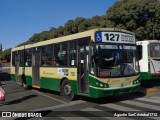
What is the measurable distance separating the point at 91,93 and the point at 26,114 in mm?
2630

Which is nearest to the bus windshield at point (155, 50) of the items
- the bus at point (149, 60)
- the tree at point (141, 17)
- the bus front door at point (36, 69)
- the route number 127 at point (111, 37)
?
the bus at point (149, 60)

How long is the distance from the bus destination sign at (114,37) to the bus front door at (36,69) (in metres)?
6.10

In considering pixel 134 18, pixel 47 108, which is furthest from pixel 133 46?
pixel 134 18

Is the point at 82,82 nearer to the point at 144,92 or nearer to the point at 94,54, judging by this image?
the point at 94,54

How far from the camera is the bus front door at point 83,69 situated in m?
12.4

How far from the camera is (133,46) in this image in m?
13.3

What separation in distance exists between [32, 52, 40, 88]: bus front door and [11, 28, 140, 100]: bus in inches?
68.3

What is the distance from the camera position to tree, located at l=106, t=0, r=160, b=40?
103ft

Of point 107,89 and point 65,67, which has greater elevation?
point 65,67

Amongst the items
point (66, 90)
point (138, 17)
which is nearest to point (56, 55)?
point (66, 90)

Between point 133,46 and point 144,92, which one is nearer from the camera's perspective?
point 133,46

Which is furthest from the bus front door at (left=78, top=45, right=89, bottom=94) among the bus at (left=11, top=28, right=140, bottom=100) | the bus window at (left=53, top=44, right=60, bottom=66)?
the bus window at (left=53, top=44, right=60, bottom=66)

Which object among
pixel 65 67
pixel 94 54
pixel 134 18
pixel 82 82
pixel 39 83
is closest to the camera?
pixel 94 54

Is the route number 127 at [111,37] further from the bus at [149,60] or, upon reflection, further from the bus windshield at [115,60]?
the bus at [149,60]
